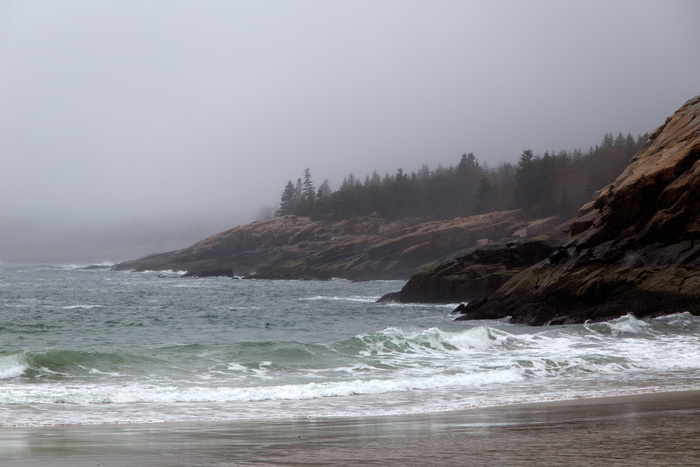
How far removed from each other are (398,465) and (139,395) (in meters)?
8.88

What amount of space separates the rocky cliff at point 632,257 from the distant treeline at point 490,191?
212 ft

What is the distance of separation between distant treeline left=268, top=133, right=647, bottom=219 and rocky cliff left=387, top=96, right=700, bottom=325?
6463 centimetres

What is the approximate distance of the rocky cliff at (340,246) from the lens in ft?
294

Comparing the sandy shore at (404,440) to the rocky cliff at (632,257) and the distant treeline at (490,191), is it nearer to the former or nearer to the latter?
the rocky cliff at (632,257)

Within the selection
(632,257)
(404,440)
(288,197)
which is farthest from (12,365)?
(288,197)

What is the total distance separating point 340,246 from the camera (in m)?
104

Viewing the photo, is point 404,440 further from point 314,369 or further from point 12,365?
point 12,365

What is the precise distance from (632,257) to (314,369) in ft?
57.6

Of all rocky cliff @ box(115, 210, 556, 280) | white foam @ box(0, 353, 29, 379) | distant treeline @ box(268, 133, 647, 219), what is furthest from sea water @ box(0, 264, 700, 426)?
distant treeline @ box(268, 133, 647, 219)

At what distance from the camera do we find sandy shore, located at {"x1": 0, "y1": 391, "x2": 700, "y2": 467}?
593 centimetres

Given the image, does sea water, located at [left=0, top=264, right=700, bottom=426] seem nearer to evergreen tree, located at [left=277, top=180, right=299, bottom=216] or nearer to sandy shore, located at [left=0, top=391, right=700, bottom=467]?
sandy shore, located at [left=0, top=391, right=700, bottom=467]

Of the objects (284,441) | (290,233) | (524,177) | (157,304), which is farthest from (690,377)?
(290,233)

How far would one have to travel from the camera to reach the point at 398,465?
18.7 feet

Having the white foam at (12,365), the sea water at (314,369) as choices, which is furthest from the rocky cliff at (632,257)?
the white foam at (12,365)
